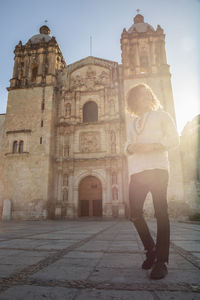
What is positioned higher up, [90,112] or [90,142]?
[90,112]

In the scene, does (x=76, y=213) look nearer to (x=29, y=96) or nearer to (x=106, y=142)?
(x=106, y=142)

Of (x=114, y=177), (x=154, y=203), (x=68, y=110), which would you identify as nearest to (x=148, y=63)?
(x=68, y=110)

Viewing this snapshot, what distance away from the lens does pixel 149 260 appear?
171 cm

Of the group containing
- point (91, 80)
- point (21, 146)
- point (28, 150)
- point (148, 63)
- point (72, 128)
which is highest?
point (148, 63)

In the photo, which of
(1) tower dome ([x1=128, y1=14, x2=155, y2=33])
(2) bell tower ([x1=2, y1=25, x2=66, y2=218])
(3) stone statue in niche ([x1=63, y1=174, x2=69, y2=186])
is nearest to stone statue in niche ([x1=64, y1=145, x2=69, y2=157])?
(2) bell tower ([x1=2, y1=25, x2=66, y2=218])

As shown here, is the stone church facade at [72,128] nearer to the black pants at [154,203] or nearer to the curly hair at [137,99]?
the curly hair at [137,99]

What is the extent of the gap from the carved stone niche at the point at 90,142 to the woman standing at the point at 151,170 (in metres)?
13.2

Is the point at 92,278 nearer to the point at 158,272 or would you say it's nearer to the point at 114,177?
the point at 158,272

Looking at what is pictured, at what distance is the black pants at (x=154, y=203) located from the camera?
1.64m

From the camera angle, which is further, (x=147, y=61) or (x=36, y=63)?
(x=36, y=63)

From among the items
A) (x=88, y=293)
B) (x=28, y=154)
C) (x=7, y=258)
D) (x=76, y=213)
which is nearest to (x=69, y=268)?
(x=88, y=293)

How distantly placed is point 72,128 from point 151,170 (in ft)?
47.0

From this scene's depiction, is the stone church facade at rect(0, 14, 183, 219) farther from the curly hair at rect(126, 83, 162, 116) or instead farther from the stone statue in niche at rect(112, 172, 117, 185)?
the curly hair at rect(126, 83, 162, 116)

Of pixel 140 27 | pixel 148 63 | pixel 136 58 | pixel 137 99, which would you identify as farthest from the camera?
pixel 140 27
